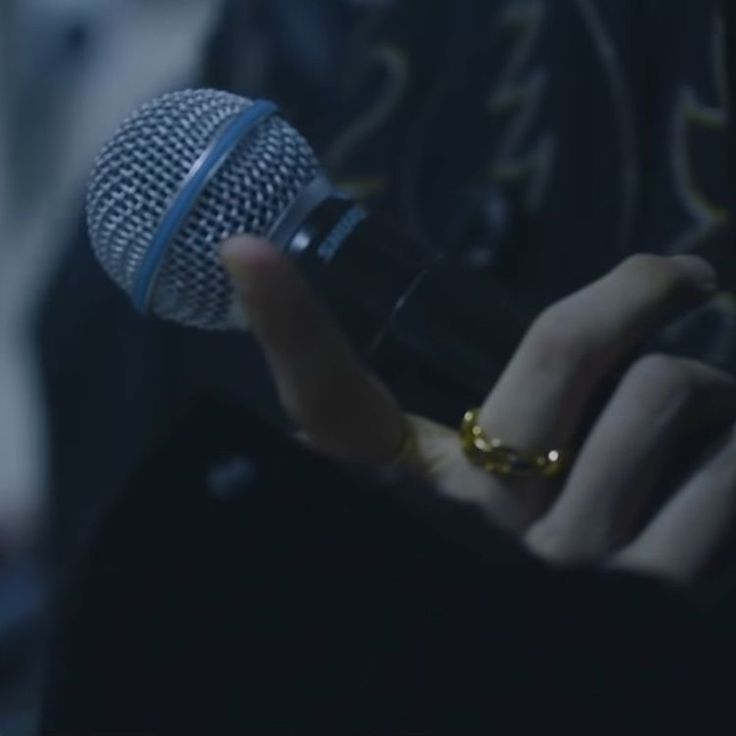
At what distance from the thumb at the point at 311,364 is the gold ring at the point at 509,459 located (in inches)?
0.9

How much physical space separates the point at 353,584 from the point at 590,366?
0.30ft

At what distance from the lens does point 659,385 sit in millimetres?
488

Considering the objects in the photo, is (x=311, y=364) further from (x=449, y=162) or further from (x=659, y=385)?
(x=449, y=162)

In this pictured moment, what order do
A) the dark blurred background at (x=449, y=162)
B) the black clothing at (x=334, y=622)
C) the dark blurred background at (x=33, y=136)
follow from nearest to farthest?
the black clothing at (x=334, y=622)
the dark blurred background at (x=449, y=162)
the dark blurred background at (x=33, y=136)

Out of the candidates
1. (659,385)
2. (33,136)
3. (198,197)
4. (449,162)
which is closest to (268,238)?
(198,197)

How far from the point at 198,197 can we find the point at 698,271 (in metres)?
0.15

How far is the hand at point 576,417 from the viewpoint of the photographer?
48 cm

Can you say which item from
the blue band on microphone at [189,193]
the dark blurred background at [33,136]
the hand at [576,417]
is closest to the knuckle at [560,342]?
the hand at [576,417]

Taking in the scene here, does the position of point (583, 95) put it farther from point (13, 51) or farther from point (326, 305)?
point (13, 51)

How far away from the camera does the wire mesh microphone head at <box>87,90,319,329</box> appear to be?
0.54 meters

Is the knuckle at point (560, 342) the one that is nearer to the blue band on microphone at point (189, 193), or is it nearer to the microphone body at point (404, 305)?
the microphone body at point (404, 305)

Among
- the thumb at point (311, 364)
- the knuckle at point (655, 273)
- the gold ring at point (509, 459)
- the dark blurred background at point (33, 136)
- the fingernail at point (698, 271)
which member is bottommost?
the dark blurred background at point (33, 136)

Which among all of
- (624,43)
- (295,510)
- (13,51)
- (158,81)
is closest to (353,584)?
(295,510)

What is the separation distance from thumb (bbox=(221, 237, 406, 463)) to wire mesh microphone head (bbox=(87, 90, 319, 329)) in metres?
0.03
